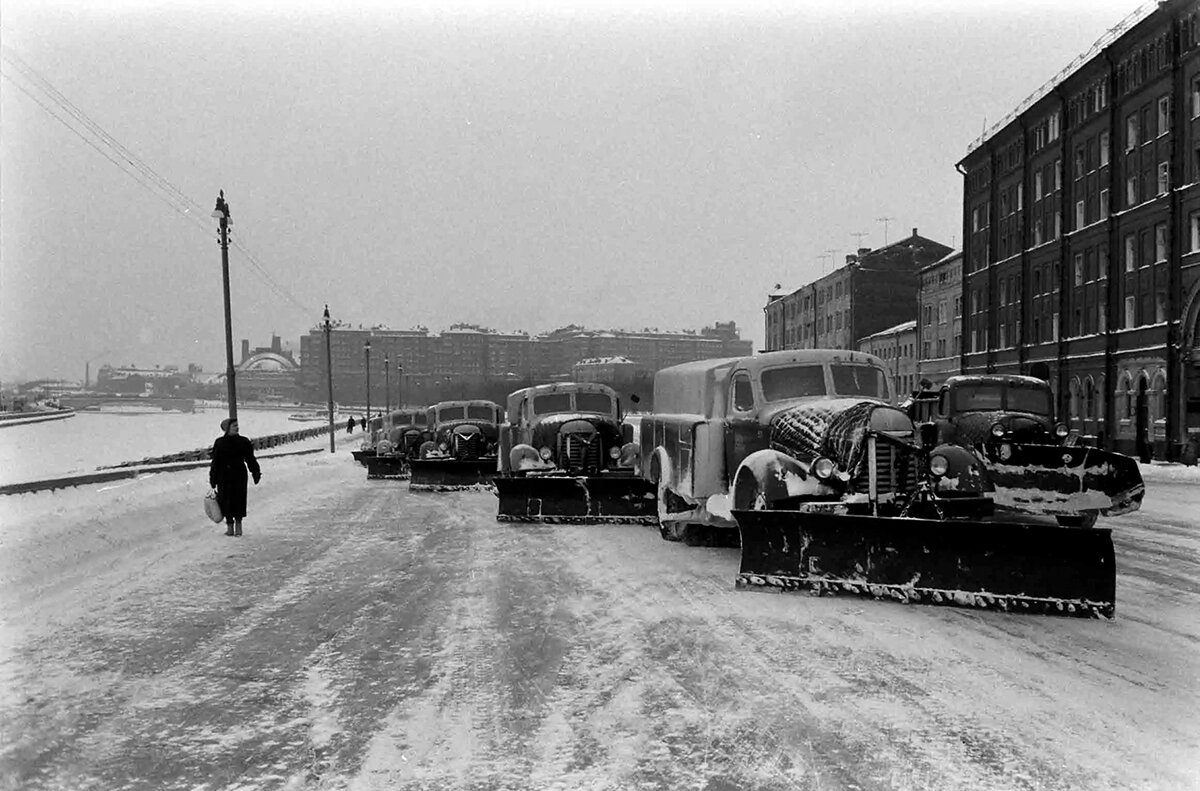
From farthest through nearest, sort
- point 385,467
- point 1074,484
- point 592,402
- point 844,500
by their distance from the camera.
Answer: point 385,467 → point 592,402 → point 1074,484 → point 844,500

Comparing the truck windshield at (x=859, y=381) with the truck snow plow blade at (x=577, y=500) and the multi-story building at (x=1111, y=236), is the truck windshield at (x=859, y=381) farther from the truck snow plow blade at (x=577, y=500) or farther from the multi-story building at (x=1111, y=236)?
the multi-story building at (x=1111, y=236)

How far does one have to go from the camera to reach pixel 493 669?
6.24 meters

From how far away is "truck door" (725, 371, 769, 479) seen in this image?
446 inches

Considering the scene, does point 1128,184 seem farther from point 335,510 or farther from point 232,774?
point 232,774

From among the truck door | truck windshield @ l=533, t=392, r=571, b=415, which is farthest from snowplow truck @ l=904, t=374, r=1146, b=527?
truck windshield @ l=533, t=392, r=571, b=415

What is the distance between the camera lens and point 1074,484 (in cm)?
1302

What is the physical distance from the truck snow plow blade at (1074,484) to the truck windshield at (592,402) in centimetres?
737

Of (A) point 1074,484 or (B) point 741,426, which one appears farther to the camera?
(A) point 1074,484

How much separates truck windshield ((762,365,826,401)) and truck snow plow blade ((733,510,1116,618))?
3.18 m

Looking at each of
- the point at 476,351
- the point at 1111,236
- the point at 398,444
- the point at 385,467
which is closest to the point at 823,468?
the point at 385,467

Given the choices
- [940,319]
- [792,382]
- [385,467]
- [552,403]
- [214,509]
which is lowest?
[385,467]

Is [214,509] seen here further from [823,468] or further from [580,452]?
[823,468]

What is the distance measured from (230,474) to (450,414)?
11.5 metres

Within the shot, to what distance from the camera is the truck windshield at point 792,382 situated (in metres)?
11.7
